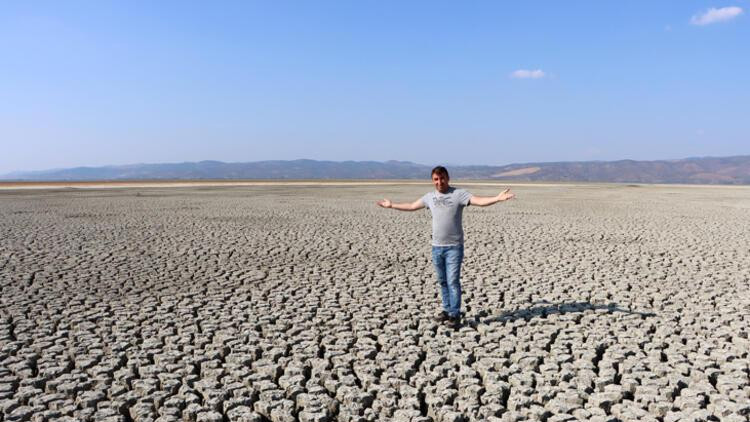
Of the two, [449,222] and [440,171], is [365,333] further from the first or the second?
[440,171]

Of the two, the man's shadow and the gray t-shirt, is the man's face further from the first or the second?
the man's shadow

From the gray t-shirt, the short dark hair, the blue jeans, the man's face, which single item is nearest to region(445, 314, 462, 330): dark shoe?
the blue jeans

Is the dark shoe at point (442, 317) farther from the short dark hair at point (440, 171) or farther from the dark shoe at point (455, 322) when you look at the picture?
the short dark hair at point (440, 171)

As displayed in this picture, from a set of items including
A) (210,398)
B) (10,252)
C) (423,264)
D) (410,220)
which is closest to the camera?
(210,398)

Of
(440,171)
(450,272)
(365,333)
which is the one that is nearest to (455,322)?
(450,272)

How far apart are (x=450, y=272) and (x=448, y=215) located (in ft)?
1.70

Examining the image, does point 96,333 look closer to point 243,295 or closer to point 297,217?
Result: point 243,295

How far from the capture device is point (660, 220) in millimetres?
15680

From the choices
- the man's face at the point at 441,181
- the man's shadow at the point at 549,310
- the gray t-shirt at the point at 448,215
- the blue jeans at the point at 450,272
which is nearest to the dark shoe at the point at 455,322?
the blue jeans at the point at 450,272

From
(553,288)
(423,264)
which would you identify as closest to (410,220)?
(423,264)

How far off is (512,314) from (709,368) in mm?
1902

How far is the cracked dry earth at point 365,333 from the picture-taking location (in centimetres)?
358

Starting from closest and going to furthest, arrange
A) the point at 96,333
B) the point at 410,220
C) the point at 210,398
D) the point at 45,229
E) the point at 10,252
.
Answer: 1. the point at 210,398
2. the point at 96,333
3. the point at 10,252
4. the point at 45,229
5. the point at 410,220

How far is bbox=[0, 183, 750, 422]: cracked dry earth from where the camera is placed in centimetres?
358
